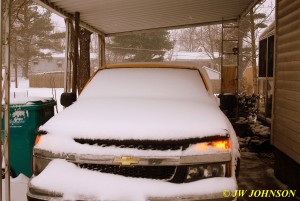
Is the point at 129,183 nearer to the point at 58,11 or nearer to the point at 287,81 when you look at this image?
the point at 287,81

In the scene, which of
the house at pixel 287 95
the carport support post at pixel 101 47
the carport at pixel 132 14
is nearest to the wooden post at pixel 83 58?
the carport at pixel 132 14

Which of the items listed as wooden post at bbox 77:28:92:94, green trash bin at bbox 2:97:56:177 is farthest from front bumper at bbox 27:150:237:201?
wooden post at bbox 77:28:92:94

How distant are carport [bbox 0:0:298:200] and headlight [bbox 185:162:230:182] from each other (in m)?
6.63

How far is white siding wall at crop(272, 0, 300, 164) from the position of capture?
15.9 ft

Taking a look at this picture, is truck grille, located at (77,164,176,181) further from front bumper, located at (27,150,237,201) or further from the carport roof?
the carport roof

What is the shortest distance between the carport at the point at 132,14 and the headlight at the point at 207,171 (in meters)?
6.63

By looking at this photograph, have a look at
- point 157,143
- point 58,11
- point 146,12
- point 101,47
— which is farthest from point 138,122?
point 101,47

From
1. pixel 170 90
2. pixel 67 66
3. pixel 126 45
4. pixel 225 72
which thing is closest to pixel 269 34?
pixel 225 72

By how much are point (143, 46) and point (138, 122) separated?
3615 cm

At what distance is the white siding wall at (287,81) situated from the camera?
484 cm

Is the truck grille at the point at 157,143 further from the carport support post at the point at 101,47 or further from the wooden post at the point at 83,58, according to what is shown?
the carport support post at the point at 101,47

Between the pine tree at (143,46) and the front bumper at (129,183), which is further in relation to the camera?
the pine tree at (143,46)

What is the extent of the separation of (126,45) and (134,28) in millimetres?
26081

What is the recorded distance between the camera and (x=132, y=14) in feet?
35.1
